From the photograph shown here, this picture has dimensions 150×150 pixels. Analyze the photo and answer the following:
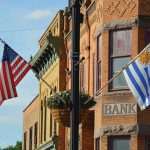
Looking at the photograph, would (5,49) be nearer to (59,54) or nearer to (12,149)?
(59,54)

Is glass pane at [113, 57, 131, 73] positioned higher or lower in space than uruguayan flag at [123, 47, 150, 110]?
higher

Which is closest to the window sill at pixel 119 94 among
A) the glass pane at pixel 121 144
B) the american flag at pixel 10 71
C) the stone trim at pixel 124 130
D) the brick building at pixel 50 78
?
the stone trim at pixel 124 130

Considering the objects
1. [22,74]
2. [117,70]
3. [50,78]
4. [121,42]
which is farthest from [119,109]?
[50,78]

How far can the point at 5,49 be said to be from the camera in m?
18.5

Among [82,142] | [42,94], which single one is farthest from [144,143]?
[42,94]

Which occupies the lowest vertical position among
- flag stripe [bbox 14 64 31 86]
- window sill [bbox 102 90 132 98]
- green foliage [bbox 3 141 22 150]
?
flag stripe [bbox 14 64 31 86]

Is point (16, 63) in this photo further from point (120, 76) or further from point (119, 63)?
point (119, 63)

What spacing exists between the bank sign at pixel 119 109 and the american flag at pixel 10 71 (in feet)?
21.2

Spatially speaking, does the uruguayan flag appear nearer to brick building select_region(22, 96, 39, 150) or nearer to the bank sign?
the bank sign

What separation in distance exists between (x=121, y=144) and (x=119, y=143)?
0.10m

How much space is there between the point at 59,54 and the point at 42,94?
781 cm

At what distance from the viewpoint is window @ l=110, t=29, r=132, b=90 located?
24.3 metres

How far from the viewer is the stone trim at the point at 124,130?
23406 millimetres

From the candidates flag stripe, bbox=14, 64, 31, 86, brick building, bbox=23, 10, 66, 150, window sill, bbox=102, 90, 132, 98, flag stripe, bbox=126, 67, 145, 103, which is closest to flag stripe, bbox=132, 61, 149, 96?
flag stripe, bbox=126, 67, 145, 103
